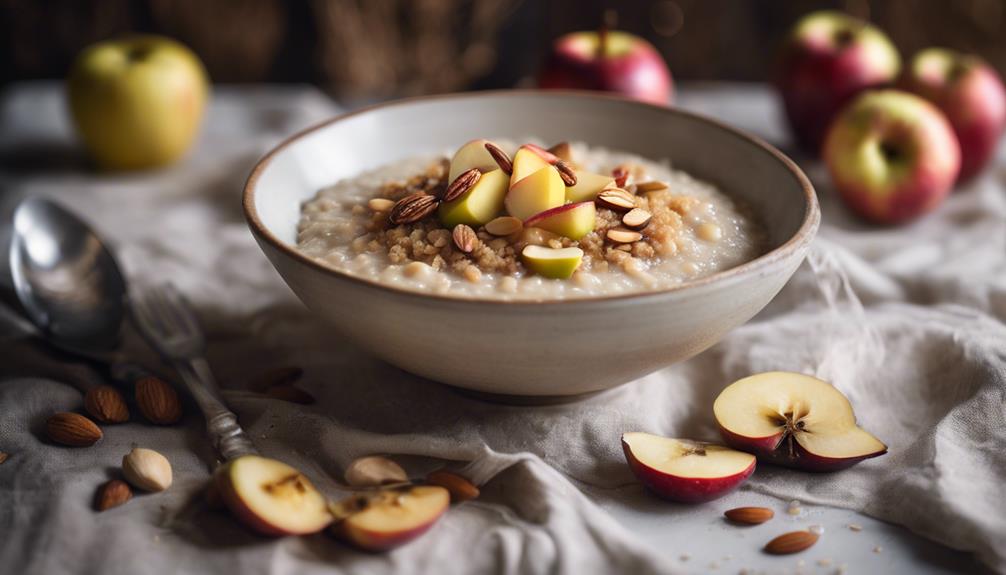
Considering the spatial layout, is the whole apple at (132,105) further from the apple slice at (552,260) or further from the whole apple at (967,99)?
the whole apple at (967,99)

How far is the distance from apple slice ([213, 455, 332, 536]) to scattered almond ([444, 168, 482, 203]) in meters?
0.42

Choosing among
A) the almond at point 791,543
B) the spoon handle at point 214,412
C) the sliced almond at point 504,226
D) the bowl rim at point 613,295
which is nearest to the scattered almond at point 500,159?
the sliced almond at point 504,226

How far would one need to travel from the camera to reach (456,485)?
1193 millimetres

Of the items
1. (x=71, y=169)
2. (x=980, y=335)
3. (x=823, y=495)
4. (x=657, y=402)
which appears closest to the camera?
(x=823, y=495)

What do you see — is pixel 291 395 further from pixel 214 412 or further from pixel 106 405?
pixel 106 405

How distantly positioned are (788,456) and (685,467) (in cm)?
16

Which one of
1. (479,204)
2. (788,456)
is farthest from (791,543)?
(479,204)

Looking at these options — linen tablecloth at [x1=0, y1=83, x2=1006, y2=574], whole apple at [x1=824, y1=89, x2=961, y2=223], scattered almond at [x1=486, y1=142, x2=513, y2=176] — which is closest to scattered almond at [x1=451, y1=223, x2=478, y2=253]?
scattered almond at [x1=486, y1=142, x2=513, y2=176]

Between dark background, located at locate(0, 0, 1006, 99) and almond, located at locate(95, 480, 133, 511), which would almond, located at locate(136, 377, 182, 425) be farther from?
dark background, located at locate(0, 0, 1006, 99)

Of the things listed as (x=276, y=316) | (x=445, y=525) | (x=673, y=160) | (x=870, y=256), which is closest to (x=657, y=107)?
(x=673, y=160)

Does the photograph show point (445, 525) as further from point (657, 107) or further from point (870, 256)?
point (870, 256)

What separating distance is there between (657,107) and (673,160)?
10cm

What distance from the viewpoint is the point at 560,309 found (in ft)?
3.60

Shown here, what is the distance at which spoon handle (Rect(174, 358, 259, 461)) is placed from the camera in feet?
4.17
